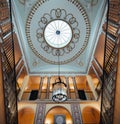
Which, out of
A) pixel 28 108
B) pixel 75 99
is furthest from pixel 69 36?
pixel 28 108

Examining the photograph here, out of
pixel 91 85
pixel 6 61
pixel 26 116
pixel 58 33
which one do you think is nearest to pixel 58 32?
pixel 58 33

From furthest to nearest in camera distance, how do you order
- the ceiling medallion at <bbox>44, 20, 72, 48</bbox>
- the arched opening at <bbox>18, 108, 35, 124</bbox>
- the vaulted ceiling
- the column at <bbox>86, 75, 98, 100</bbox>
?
1. the ceiling medallion at <bbox>44, 20, 72, 48</bbox>
2. the vaulted ceiling
3. the column at <bbox>86, 75, 98, 100</bbox>
4. the arched opening at <bbox>18, 108, 35, 124</bbox>

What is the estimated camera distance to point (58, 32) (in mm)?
14031

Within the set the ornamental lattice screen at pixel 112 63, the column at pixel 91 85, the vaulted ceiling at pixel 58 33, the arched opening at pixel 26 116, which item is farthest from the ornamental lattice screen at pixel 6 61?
the column at pixel 91 85

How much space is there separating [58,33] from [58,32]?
0.25 feet

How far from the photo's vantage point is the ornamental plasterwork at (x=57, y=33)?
41.5 ft

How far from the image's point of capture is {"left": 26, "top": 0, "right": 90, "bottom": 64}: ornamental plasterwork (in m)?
12.6

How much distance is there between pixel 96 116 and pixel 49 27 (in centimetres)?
612

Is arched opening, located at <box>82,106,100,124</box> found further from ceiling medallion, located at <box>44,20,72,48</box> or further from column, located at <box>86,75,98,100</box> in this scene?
ceiling medallion, located at <box>44,20,72,48</box>

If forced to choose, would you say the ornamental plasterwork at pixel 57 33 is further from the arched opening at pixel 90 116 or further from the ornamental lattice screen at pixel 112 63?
→ the ornamental lattice screen at pixel 112 63

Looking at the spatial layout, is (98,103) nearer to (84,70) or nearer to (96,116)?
(96,116)

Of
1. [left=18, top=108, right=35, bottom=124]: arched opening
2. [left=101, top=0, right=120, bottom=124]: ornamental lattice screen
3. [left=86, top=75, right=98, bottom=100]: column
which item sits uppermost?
[left=101, top=0, right=120, bottom=124]: ornamental lattice screen

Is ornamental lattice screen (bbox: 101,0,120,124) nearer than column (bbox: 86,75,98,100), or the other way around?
ornamental lattice screen (bbox: 101,0,120,124)

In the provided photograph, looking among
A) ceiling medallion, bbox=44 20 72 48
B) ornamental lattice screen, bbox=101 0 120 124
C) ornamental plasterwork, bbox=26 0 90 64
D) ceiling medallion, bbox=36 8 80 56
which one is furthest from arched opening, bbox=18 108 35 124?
ornamental lattice screen, bbox=101 0 120 124
